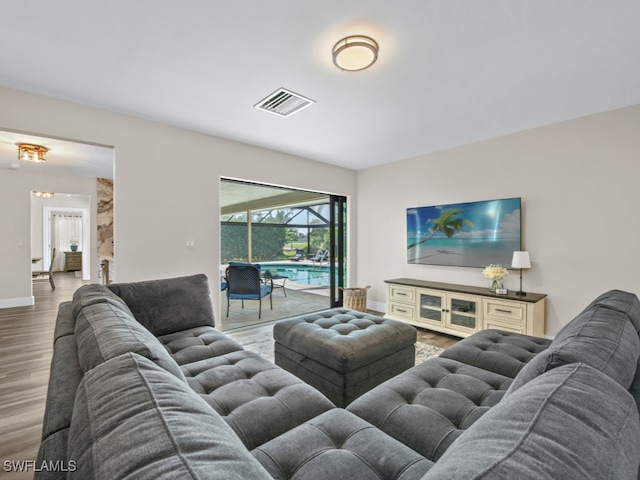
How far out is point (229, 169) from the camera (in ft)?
12.3

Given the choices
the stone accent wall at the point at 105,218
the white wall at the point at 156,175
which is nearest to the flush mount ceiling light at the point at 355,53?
the white wall at the point at 156,175

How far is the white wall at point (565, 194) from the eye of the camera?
2.82 metres

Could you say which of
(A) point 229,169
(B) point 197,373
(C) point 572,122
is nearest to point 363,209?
(A) point 229,169

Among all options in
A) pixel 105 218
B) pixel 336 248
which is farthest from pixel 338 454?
pixel 105 218

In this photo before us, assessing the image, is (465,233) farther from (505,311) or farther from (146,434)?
(146,434)

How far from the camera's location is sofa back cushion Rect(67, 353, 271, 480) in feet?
1.58

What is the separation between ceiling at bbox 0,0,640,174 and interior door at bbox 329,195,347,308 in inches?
84.1

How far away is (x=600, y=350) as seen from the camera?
3.20ft

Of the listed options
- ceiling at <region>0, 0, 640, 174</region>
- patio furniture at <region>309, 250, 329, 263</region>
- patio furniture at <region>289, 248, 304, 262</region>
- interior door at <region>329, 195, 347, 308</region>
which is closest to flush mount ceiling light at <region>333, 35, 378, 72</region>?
ceiling at <region>0, 0, 640, 174</region>

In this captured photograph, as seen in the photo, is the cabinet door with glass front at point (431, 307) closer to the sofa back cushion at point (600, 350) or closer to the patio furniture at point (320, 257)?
the sofa back cushion at point (600, 350)

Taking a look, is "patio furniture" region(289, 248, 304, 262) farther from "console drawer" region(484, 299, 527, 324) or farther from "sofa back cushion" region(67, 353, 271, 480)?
"sofa back cushion" region(67, 353, 271, 480)

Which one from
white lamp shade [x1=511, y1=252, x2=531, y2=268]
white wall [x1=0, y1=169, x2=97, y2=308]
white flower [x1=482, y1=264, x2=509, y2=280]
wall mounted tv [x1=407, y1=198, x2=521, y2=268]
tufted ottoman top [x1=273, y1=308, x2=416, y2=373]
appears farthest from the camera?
white wall [x1=0, y1=169, x2=97, y2=308]

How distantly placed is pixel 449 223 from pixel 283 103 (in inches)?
106

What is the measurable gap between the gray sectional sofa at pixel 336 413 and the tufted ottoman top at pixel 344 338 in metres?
0.43
